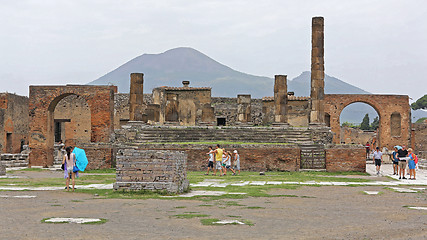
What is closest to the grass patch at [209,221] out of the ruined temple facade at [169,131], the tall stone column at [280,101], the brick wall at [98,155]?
the ruined temple facade at [169,131]

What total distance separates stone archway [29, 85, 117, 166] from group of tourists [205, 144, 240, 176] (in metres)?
8.17

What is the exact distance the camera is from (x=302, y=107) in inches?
1672

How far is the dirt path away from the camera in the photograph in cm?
706

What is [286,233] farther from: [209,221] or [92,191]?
[92,191]

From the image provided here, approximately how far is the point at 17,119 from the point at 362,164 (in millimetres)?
24726

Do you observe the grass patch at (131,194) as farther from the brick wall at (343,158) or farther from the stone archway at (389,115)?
the stone archway at (389,115)

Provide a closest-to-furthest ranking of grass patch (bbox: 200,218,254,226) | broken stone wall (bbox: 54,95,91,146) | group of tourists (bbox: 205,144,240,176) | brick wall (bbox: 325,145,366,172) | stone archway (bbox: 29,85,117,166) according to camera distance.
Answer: grass patch (bbox: 200,218,254,226) < group of tourists (bbox: 205,144,240,176) < brick wall (bbox: 325,145,366,172) < stone archway (bbox: 29,85,117,166) < broken stone wall (bbox: 54,95,91,146)

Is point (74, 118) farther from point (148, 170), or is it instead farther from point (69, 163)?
point (148, 170)

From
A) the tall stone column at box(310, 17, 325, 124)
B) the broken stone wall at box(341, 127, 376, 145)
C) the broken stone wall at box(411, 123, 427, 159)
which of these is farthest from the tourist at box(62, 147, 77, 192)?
the broken stone wall at box(341, 127, 376, 145)

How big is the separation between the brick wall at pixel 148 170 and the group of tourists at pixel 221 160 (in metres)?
7.09

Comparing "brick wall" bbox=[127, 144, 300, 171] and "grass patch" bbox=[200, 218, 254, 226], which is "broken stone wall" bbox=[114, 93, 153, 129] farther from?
"grass patch" bbox=[200, 218, 254, 226]

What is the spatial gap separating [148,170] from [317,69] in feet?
67.0

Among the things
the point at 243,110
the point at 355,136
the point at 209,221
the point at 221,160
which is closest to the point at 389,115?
the point at 355,136

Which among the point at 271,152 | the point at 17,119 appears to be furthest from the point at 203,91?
the point at 271,152
